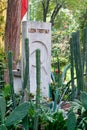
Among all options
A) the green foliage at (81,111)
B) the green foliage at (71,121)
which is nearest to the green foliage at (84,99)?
the green foliage at (81,111)

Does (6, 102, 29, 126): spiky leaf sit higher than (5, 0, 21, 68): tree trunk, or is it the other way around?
(5, 0, 21, 68): tree trunk

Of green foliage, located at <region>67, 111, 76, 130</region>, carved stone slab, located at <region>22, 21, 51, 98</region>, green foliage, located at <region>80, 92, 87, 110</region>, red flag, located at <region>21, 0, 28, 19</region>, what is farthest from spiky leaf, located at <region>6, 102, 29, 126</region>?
red flag, located at <region>21, 0, 28, 19</region>

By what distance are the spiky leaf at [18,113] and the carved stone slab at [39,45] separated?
83.5 inches

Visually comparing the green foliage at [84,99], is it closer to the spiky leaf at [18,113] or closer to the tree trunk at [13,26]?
the spiky leaf at [18,113]

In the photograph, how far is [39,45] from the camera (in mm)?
5297

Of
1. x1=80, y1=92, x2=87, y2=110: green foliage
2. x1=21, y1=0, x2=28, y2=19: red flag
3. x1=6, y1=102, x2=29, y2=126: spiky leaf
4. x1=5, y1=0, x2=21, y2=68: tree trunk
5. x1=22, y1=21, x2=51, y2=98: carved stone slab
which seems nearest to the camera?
x1=6, y1=102, x2=29, y2=126: spiky leaf

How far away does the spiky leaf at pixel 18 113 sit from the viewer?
2.89 m

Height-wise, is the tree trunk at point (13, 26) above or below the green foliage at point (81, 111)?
above

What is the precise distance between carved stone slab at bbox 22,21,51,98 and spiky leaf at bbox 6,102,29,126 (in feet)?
6.96

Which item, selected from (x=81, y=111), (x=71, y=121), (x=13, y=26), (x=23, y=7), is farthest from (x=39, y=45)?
(x=71, y=121)

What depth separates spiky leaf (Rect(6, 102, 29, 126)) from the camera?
2893 mm

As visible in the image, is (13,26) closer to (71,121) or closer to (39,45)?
(39,45)

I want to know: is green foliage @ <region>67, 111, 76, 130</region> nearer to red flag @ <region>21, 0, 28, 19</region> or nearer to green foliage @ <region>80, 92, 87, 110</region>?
green foliage @ <region>80, 92, 87, 110</region>

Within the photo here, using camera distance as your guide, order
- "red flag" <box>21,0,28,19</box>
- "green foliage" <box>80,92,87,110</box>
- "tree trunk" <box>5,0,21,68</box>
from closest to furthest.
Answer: "green foliage" <box>80,92,87,110</box> → "red flag" <box>21,0,28,19</box> → "tree trunk" <box>5,0,21,68</box>
